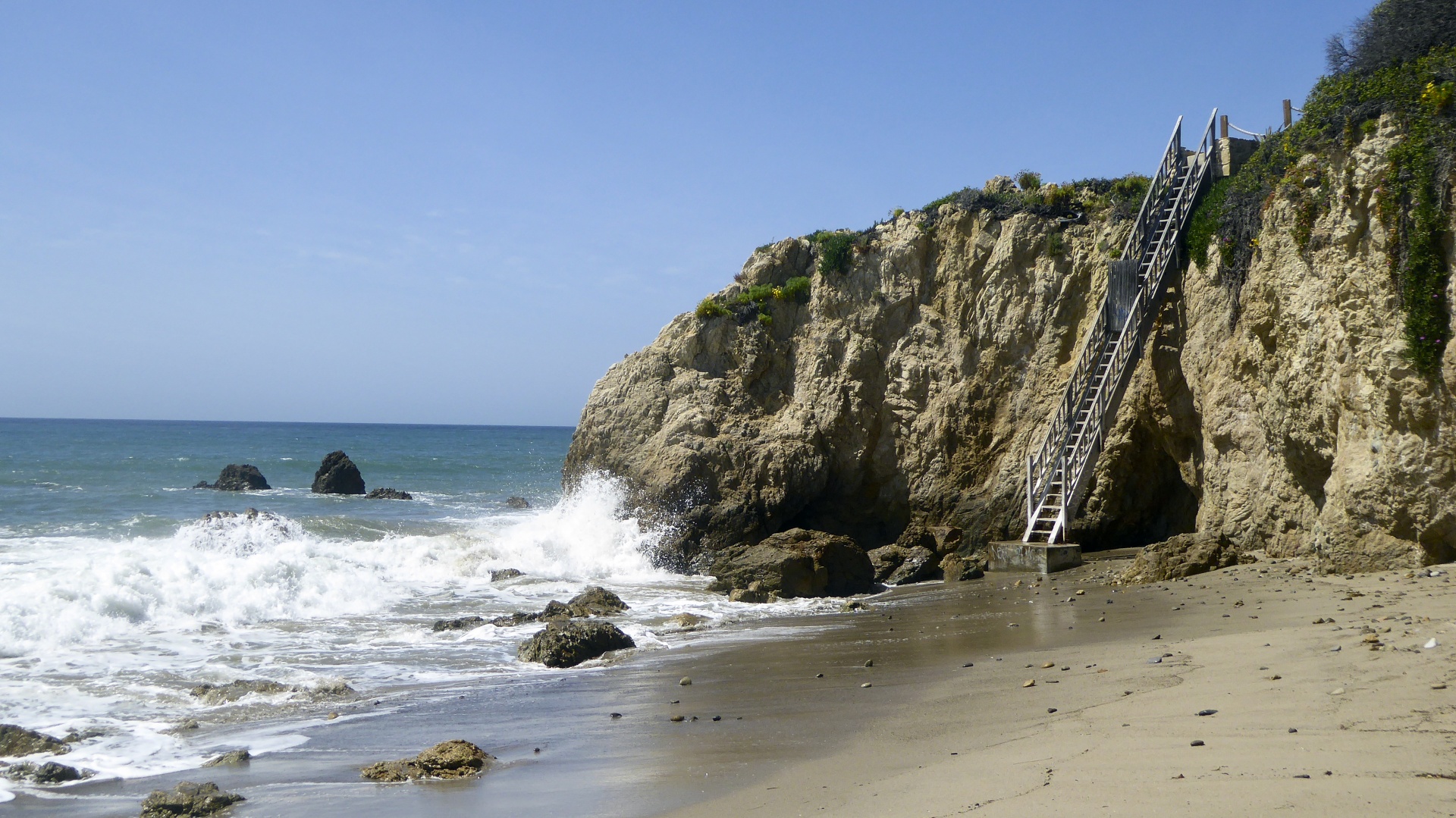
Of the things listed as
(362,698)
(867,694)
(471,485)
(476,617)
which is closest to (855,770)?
(867,694)

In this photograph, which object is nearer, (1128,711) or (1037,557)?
Answer: (1128,711)

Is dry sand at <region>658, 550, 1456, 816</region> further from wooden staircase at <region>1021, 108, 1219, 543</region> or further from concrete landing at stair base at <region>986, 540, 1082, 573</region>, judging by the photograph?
wooden staircase at <region>1021, 108, 1219, 543</region>

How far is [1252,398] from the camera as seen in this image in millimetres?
13320

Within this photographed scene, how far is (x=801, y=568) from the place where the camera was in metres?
13.7

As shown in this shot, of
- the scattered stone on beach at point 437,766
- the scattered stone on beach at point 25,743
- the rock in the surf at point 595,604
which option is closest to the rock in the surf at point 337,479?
the rock in the surf at point 595,604

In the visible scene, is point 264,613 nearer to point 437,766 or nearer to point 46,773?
point 46,773

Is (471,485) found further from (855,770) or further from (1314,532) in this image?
(855,770)

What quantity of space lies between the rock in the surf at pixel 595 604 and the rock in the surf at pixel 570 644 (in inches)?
77.4

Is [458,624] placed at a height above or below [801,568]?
below

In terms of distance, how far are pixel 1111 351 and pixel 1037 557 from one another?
11.4ft

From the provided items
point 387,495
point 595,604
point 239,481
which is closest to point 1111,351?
point 595,604

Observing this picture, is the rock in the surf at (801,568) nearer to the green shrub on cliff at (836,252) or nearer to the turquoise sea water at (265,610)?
the turquoise sea water at (265,610)

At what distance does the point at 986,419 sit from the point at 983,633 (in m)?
8.34

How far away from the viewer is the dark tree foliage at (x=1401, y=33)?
A: 11.1m
